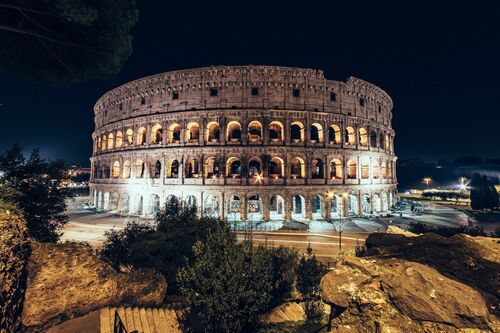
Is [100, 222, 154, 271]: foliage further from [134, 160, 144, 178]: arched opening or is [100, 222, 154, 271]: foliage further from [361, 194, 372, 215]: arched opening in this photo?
[361, 194, 372, 215]: arched opening

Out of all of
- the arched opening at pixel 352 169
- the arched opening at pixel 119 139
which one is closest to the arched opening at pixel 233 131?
the arched opening at pixel 352 169

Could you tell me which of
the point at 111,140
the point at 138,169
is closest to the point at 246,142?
the point at 138,169

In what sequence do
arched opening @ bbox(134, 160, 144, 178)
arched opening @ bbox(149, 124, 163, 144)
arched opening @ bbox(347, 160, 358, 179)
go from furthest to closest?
arched opening @ bbox(134, 160, 144, 178) → arched opening @ bbox(347, 160, 358, 179) → arched opening @ bbox(149, 124, 163, 144)

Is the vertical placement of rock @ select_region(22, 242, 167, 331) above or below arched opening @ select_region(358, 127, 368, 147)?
below

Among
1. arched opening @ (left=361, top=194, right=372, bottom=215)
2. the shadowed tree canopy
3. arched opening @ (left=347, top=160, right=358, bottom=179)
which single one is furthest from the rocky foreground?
arched opening @ (left=347, top=160, right=358, bottom=179)

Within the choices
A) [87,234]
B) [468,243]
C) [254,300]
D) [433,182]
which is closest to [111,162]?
[87,234]
